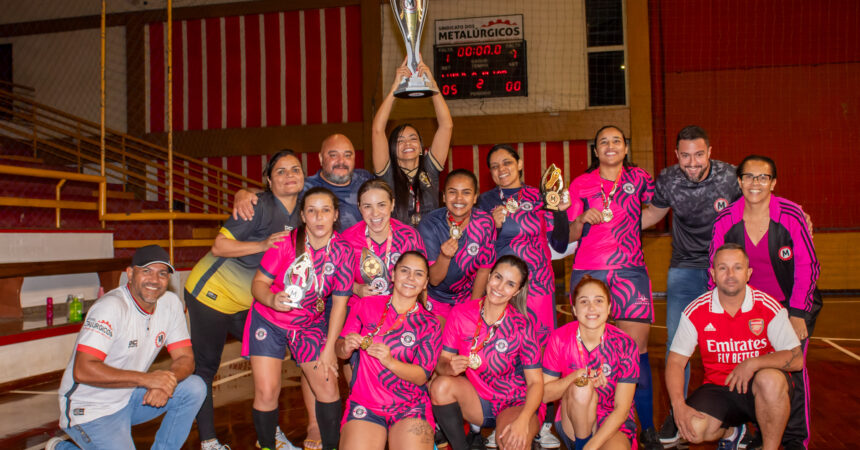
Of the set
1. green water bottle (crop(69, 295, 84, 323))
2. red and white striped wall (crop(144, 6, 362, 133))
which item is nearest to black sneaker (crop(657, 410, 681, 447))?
green water bottle (crop(69, 295, 84, 323))

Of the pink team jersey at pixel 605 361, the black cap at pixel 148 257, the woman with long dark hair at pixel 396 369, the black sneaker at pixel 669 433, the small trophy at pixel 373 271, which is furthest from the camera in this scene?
the black sneaker at pixel 669 433

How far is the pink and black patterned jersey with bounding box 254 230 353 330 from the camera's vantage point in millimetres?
3252

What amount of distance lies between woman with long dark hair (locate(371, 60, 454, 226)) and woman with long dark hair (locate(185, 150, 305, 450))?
561 millimetres

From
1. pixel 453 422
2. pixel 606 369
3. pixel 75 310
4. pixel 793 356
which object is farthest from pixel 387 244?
pixel 75 310

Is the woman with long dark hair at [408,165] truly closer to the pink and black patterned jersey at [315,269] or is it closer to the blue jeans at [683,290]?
the pink and black patterned jersey at [315,269]

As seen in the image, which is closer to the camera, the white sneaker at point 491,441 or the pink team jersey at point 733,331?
the pink team jersey at point 733,331

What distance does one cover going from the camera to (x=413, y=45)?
379cm

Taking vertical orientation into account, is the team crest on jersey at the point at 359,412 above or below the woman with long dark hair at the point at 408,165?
below

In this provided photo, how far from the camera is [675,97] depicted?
11.6 metres

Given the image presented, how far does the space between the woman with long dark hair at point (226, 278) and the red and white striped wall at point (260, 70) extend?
8.69 metres

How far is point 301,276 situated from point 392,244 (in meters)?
0.51

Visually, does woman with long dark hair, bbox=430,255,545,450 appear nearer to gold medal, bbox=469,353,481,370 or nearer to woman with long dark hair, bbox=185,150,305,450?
gold medal, bbox=469,353,481,370

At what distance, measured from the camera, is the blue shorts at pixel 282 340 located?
334 centimetres

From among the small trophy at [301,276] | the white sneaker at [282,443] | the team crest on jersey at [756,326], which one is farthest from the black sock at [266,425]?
the team crest on jersey at [756,326]
